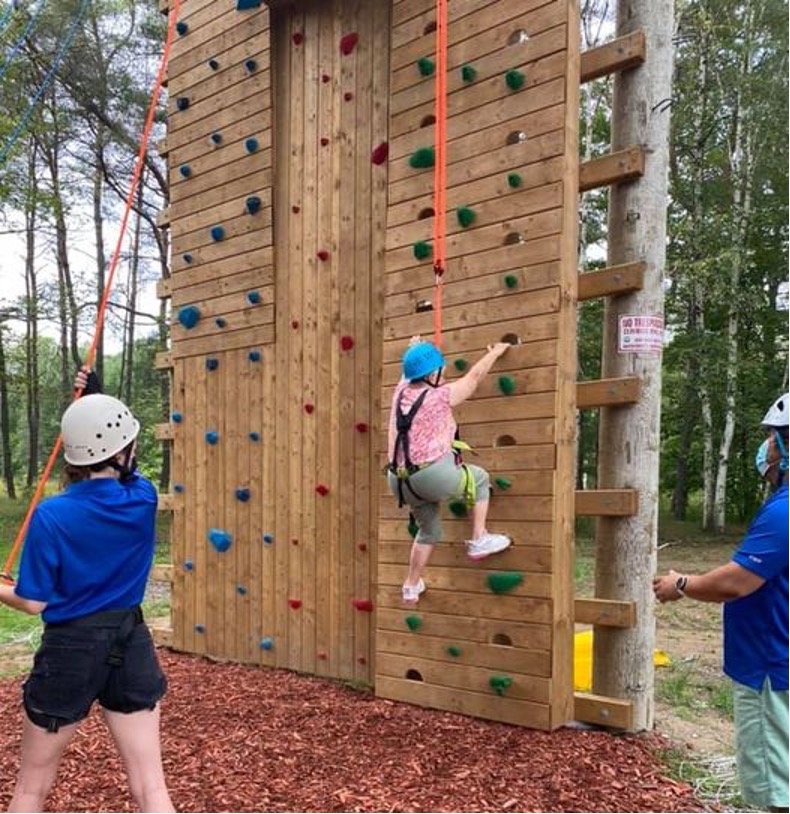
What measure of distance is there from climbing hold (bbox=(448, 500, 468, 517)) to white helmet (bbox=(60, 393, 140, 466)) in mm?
2164

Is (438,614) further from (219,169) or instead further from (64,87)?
(64,87)

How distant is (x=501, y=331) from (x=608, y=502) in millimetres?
1050

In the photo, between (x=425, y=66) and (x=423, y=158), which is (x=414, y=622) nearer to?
(x=423, y=158)

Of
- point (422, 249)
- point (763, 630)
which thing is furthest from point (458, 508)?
point (763, 630)

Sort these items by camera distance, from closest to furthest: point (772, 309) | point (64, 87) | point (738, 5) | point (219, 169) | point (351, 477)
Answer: point (351, 477) < point (219, 169) < point (738, 5) < point (772, 309) < point (64, 87)

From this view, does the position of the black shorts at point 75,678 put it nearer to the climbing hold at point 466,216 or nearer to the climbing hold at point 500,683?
the climbing hold at point 500,683

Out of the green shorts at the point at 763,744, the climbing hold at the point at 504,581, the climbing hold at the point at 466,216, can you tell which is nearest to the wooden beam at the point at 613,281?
the climbing hold at the point at 466,216

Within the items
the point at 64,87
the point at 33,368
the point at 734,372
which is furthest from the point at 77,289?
the point at 734,372

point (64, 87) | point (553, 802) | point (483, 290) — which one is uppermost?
point (64, 87)

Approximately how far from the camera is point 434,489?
394 centimetres

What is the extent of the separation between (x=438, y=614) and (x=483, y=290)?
5.94 ft

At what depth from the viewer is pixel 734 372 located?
1501 centimetres

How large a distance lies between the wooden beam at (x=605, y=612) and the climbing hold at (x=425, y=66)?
3.11 metres

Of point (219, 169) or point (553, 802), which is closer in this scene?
point (553, 802)
